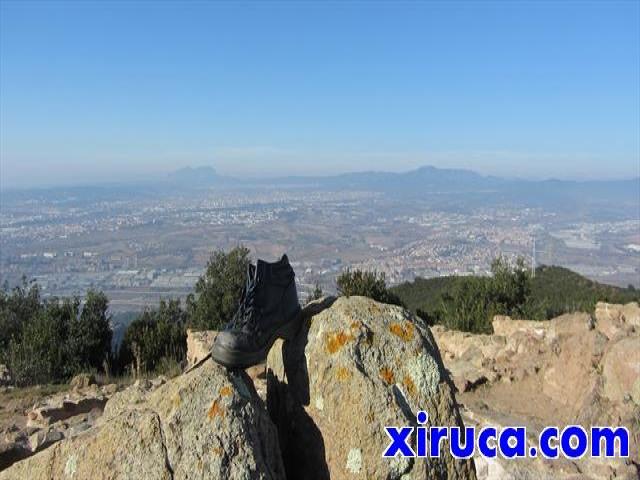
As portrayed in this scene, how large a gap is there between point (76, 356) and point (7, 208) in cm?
13896

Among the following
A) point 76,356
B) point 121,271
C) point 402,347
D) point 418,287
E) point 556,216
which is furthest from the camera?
point 556,216

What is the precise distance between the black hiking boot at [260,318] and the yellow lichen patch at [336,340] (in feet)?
1.41

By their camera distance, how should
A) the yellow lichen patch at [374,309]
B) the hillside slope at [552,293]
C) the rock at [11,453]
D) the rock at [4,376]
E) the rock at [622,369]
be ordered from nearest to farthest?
the yellow lichen patch at [374,309] → the rock at [11,453] → the rock at [622,369] → the rock at [4,376] → the hillside slope at [552,293]

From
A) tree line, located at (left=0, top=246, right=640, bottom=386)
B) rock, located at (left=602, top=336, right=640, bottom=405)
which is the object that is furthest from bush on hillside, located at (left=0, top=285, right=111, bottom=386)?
rock, located at (left=602, top=336, right=640, bottom=405)

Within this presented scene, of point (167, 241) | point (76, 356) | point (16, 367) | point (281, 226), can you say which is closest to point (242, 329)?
point (16, 367)

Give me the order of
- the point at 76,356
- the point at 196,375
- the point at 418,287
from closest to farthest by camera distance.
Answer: the point at 196,375 < the point at 76,356 < the point at 418,287

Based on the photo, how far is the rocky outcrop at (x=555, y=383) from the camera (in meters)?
6.81

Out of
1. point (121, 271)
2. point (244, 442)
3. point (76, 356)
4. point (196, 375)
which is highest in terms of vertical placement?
point (196, 375)

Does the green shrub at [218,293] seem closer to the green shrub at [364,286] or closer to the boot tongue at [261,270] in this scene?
the green shrub at [364,286]

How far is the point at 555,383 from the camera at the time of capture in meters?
11.8

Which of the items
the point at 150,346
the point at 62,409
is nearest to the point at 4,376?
the point at 150,346

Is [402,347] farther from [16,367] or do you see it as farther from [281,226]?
[281,226]

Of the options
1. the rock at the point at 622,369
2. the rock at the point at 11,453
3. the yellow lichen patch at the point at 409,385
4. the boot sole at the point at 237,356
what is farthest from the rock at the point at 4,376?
the rock at the point at 622,369

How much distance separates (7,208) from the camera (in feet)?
438
